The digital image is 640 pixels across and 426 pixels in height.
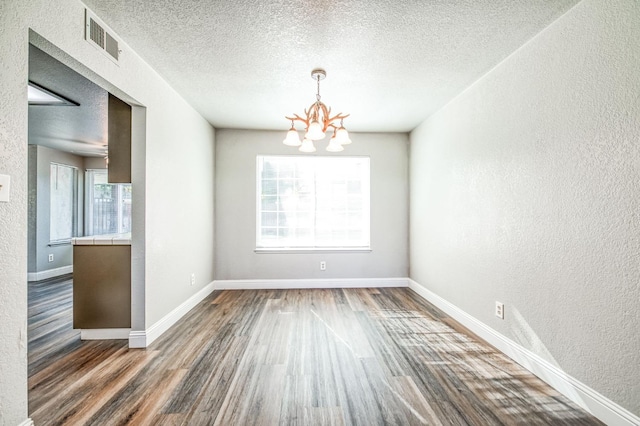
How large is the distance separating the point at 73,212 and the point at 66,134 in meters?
2.03

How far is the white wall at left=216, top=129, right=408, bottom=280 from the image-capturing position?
4457 mm

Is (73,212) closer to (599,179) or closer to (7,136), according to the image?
(7,136)

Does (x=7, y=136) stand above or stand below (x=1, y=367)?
above

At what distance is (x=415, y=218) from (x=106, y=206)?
6.26 meters

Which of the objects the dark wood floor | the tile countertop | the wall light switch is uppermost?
the wall light switch

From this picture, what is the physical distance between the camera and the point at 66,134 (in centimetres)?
453

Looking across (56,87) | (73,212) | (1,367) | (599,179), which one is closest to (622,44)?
(599,179)

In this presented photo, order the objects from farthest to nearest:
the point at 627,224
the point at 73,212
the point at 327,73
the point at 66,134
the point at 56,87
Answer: the point at 73,212 → the point at 66,134 → the point at 56,87 → the point at 327,73 → the point at 627,224

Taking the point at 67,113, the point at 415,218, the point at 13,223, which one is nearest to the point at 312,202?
the point at 415,218

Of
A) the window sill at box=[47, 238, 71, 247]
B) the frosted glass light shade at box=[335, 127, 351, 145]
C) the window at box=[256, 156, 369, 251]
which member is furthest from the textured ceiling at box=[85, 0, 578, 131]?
the window sill at box=[47, 238, 71, 247]

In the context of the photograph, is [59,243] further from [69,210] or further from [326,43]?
[326,43]

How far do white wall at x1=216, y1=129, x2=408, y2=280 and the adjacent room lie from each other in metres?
0.25

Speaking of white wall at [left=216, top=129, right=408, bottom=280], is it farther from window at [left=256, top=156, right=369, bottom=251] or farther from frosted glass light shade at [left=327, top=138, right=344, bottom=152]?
frosted glass light shade at [left=327, top=138, right=344, bottom=152]

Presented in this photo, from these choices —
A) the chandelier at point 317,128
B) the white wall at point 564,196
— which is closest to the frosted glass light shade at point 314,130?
the chandelier at point 317,128
